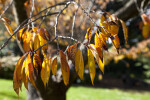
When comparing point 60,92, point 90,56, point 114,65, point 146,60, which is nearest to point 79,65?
point 90,56

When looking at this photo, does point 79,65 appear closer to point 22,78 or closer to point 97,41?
point 97,41

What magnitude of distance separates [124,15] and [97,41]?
129 cm

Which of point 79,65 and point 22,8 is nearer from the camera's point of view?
point 79,65

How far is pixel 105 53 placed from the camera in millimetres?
3980

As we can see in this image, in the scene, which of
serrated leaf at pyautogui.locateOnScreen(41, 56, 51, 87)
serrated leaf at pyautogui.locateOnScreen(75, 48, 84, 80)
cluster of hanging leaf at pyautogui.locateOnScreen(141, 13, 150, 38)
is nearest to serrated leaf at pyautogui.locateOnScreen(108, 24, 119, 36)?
serrated leaf at pyautogui.locateOnScreen(75, 48, 84, 80)

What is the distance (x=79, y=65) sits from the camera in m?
0.62

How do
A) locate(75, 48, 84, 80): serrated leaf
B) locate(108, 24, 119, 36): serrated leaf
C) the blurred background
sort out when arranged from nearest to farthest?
1. locate(75, 48, 84, 80): serrated leaf
2. locate(108, 24, 119, 36): serrated leaf
3. the blurred background

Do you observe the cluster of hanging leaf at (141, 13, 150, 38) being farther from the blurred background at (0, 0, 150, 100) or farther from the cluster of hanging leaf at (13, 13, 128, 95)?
the cluster of hanging leaf at (13, 13, 128, 95)

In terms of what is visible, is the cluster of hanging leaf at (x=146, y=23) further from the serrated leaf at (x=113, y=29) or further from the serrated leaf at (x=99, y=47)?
the serrated leaf at (x=99, y=47)

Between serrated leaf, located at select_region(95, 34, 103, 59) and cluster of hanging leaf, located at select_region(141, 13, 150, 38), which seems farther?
cluster of hanging leaf, located at select_region(141, 13, 150, 38)

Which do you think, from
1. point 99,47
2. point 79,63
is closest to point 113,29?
point 99,47

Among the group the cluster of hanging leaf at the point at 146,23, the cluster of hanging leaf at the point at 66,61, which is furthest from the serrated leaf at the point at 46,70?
the cluster of hanging leaf at the point at 146,23

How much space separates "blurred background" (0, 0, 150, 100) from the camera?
6.15 ft

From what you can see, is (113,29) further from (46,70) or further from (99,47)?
(46,70)
